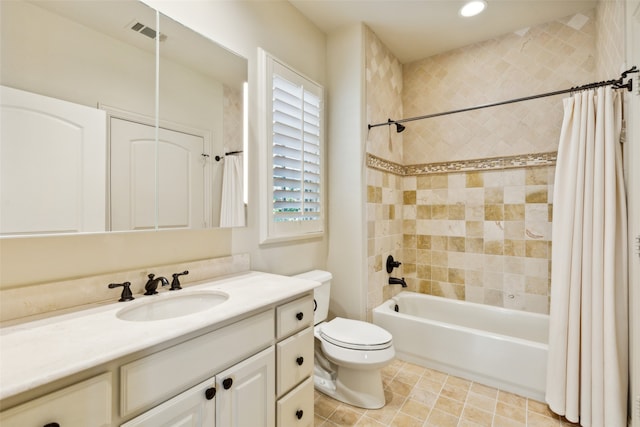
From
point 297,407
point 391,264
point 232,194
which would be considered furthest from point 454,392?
point 232,194

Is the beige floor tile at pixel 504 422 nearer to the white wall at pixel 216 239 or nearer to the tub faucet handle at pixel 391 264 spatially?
the tub faucet handle at pixel 391 264

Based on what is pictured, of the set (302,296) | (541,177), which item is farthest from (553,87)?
(302,296)

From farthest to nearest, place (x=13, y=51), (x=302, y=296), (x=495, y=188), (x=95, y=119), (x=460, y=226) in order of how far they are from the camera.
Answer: (x=460, y=226), (x=495, y=188), (x=302, y=296), (x=95, y=119), (x=13, y=51)

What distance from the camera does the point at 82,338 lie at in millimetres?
818

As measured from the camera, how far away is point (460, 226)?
8.77 feet

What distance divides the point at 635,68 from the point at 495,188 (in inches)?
48.3

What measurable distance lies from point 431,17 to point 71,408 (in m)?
2.90

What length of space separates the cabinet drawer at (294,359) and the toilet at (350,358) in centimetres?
37

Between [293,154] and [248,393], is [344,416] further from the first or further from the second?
[293,154]

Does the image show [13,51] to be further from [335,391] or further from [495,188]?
[495,188]

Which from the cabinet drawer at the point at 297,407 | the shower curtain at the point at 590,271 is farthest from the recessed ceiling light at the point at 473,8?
the cabinet drawer at the point at 297,407

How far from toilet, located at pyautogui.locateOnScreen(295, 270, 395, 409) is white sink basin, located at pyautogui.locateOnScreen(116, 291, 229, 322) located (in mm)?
835

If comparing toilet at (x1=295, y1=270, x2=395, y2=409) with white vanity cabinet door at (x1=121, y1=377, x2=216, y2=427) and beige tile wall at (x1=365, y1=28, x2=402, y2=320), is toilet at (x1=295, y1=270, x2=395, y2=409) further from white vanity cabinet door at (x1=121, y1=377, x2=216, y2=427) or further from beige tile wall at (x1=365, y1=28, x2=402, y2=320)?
white vanity cabinet door at (x1=121, y1=377, x2=216, y2=427)

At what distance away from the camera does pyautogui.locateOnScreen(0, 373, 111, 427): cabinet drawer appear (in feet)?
2.04
